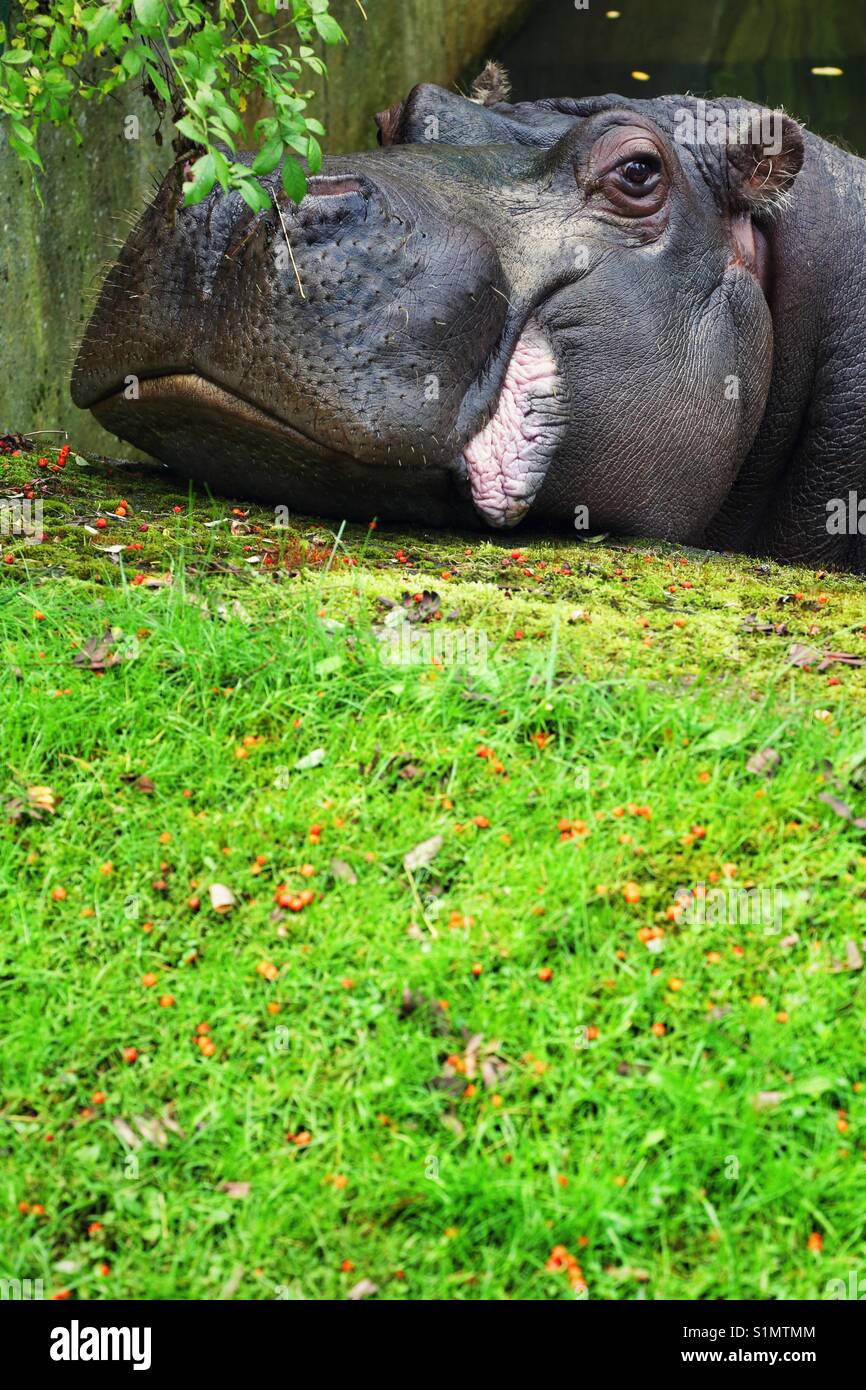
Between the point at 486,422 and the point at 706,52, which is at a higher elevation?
the point at 706,52

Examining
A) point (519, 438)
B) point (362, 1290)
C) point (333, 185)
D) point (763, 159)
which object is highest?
point (763, 159)

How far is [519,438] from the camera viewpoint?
4730mm

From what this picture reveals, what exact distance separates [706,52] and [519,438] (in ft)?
31.3

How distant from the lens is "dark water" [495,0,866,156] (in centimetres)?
1255

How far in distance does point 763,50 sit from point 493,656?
10.9 meters

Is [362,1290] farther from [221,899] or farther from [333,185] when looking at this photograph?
[333,185]

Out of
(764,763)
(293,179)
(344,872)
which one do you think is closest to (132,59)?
(293,179)

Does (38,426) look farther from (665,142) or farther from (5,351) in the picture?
(665,142)

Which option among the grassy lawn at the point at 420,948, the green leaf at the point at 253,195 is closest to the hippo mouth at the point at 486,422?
the grassy lawn at the point at 420,948

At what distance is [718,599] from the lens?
4.59 metres

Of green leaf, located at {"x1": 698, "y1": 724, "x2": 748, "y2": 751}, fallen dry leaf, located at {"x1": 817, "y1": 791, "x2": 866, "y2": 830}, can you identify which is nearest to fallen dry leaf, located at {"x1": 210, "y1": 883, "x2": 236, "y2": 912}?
green leaf, located at {"x1": 698, "y1": 724, "x2": 748, "y2": 751}

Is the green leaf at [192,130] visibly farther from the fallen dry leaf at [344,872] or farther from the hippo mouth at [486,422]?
the fallen dry leaf at [344,872]

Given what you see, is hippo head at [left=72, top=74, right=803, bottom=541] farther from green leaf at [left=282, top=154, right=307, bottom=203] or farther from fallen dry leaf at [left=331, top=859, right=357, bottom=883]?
fallen dry leaf at [left=331, top=859, right=357, bottom=883]
